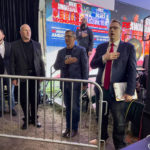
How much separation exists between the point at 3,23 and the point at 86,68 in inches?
105

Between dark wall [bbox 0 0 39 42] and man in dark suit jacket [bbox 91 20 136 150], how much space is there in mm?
2765

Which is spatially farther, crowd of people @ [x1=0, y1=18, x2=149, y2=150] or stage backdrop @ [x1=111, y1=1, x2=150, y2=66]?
stage backdrop @ [x1=111, y1=1, x2=150, y2=66]

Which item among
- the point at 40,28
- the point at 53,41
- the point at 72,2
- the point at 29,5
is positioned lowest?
the point at 53,41

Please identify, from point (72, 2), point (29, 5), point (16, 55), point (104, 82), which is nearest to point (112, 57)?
point (104, 82)

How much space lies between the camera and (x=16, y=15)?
3939 millimetres

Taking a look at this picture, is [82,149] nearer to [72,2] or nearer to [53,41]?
[53,41]

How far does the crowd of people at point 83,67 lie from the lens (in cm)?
179

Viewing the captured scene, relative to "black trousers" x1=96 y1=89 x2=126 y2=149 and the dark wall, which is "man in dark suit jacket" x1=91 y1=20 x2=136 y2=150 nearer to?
"black trousers" x1=96 y1=89 x2=126 y2=149

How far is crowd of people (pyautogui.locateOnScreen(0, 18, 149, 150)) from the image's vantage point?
5.89 feet

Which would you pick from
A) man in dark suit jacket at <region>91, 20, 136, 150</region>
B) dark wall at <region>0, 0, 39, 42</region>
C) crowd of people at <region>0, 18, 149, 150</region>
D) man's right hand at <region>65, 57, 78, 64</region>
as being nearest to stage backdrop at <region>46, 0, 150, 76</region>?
dark wall at <region>0, 0, 39, 42</region>

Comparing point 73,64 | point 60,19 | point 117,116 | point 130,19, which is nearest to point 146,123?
point 117,116

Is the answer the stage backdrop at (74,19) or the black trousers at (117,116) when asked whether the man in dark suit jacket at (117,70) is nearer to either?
the black trousers at (117,116)

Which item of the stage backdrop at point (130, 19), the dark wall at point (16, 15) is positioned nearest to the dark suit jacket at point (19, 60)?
the dark wall at point (16, 15)

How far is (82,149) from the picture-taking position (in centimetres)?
223
